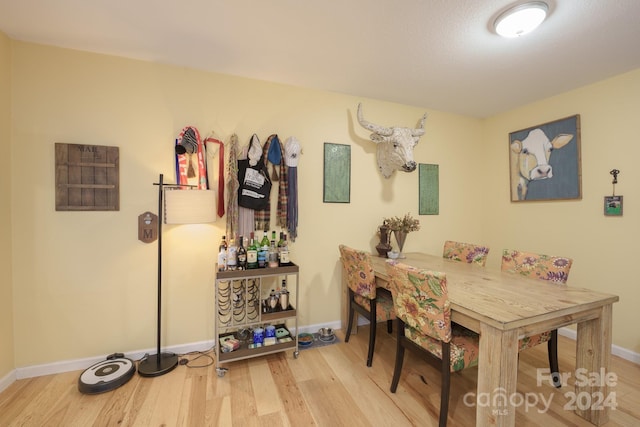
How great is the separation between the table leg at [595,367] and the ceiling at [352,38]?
6.04 ft

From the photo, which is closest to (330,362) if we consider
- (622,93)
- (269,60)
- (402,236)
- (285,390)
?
(285,390)

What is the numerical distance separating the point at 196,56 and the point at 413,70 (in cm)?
182

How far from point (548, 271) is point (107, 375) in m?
3.31

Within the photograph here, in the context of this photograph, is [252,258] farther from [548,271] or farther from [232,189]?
[548,271]

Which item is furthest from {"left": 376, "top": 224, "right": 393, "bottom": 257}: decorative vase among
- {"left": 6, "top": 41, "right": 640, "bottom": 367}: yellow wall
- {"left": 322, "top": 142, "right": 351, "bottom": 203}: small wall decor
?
{"left": 322, "top": 142, "right": 351, "bottom": 203}: small wall decor

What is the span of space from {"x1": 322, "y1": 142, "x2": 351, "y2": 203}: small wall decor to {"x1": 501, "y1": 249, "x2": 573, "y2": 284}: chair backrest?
155cm

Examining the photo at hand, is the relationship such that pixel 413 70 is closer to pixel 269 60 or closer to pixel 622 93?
pixel 269 60

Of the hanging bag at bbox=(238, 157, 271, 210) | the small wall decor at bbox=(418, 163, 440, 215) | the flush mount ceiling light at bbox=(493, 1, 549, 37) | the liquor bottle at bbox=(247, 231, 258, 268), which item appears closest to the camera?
the flush mount ceiling light at bbox=(493, 1, 549, 37)

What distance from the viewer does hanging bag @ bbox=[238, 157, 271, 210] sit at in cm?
233

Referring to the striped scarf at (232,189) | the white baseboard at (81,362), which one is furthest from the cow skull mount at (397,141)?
the white baseboard at (81,362)

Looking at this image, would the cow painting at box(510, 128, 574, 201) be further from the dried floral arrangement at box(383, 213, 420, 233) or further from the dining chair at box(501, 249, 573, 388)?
the dried floral arrangement at box(383, 213, 420, 233)

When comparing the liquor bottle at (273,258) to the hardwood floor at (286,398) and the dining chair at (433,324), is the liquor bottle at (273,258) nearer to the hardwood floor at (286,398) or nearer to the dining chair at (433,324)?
the hardwood floor at (286,398)

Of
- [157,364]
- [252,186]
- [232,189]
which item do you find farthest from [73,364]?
[252,186]

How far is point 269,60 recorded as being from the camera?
215 centimetres
